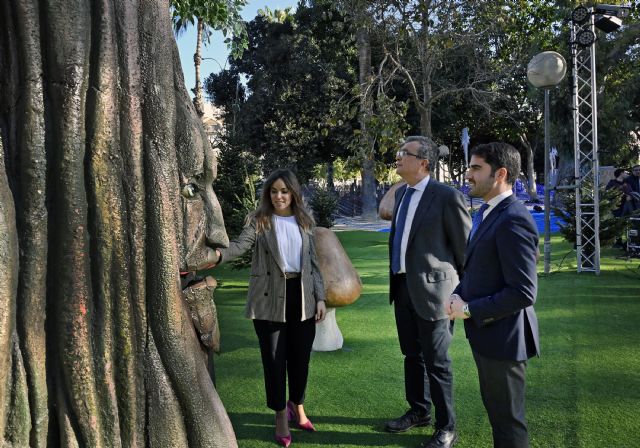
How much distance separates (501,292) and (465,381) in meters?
2.45

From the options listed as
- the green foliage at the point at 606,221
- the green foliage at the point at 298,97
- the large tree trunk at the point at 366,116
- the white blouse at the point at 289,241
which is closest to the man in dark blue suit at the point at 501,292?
the white blouse at the point at 289,241

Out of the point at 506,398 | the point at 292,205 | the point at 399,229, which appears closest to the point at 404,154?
the point at 399,229

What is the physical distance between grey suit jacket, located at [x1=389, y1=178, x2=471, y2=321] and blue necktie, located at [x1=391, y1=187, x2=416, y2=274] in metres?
0.15

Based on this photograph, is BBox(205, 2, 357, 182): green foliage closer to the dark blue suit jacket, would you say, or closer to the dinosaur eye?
the dark blue suit jacket

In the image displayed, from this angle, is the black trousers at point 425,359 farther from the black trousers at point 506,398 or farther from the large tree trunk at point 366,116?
the large tree trunk at point 366,116

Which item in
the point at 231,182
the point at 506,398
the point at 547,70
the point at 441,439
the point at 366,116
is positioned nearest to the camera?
the point at 506,398

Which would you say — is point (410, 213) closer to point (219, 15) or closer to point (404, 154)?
point (404, 154)

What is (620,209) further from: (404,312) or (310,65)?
(310,65)

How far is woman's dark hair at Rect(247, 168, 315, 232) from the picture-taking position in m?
3.61

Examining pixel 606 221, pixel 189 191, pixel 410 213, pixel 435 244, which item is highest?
pixel 189 191

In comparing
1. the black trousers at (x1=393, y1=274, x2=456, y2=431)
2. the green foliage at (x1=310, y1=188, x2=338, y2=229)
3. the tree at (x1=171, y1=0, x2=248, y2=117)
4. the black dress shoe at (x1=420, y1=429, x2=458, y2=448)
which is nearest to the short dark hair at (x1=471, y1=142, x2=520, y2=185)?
the black trousers at (x1=393, y1=274, x2=456, y2=431)

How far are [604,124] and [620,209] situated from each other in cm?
Result: 1371

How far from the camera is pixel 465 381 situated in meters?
4.67

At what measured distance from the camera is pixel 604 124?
24375 millimetres
